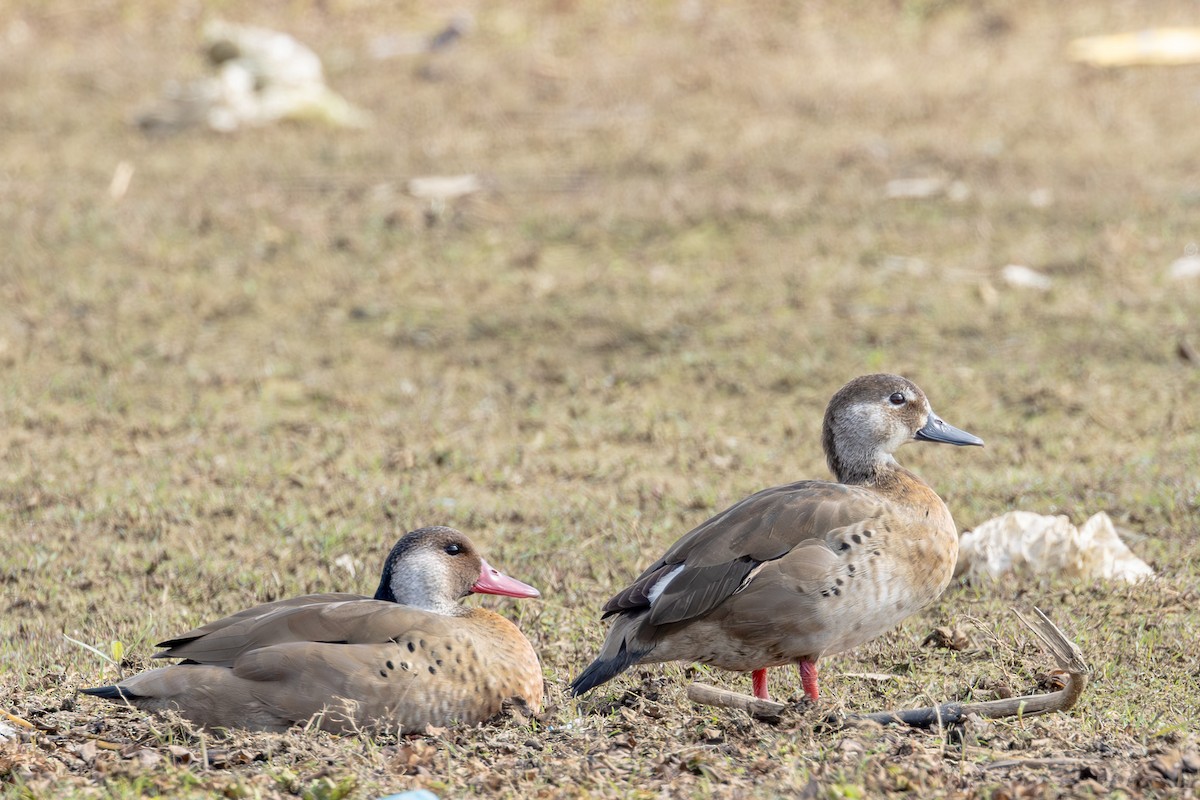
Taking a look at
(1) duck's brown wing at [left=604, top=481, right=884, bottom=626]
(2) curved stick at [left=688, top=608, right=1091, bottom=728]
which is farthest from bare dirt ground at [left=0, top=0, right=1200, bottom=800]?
(1) duck's brown wing at [left=604, top=481, right=884, bottom=626]

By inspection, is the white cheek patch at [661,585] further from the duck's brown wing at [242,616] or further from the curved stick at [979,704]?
the duck's brown wing at [242,616]

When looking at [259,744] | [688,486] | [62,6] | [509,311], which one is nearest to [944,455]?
[688,486]

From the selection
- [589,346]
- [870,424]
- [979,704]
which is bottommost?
[589,346]

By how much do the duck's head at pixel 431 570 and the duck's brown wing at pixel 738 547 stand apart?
56 centimetres

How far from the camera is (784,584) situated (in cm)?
513

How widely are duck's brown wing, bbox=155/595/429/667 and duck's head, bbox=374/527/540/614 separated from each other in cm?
26

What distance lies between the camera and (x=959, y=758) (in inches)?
171

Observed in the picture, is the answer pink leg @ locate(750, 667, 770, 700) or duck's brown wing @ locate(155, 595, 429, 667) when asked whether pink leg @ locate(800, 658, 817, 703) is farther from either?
duck's brown wing @ locate(155, 595, 429, 667)

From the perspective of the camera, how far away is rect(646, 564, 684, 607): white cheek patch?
515cm

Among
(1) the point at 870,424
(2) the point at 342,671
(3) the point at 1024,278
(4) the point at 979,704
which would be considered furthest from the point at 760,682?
(3) the point at 1024,278

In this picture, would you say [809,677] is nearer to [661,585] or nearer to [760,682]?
[760,682]

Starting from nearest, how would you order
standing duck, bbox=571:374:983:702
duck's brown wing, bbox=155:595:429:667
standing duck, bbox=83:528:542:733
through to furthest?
standing duck, bbox=83:528:542:733 < duck's brown wing, bbox=155:595:429:667 < standing duck, bbox=571:374:983:702

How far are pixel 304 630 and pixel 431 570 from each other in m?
0.56

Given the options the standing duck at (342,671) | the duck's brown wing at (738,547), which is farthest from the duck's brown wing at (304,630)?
the duck's brown wing at (738,547)
